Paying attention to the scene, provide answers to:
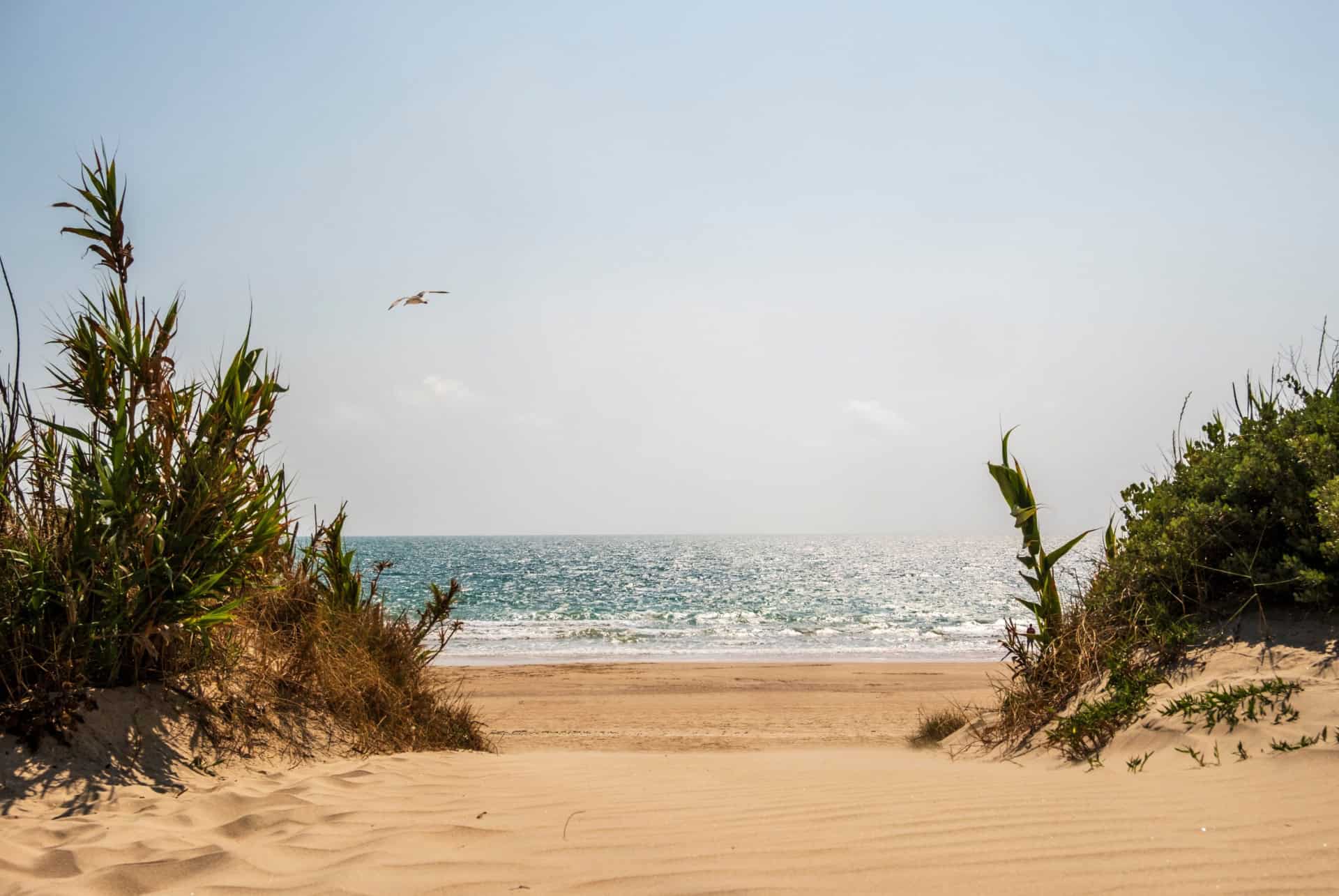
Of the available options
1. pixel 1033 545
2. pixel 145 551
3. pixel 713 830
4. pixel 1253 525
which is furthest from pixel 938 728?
pixel 145 551

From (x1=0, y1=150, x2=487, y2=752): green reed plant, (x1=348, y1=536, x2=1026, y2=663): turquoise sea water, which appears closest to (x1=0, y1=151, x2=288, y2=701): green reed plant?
(x1=0, y1=150, x2=487, y2=752): green reed plant

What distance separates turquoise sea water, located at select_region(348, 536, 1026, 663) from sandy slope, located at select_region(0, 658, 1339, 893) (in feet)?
10.5

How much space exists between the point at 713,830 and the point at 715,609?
27427 mm

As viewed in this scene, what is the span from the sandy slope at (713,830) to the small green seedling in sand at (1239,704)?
0.44 feet

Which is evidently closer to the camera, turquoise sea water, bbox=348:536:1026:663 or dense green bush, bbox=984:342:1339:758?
dense green bush, bbox=984:342:1339:758

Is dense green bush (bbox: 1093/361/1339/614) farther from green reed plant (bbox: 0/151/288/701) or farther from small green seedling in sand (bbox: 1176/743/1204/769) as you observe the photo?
green reed plant (bbox: 0/151/288/701)

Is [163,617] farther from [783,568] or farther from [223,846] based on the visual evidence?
[783,568]

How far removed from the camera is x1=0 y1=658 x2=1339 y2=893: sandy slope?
2832 millimetres

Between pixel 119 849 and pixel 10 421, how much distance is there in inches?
105

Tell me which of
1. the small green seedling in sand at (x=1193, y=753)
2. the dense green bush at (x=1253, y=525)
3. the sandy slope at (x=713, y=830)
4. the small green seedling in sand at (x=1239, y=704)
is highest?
the dense green bush at (x=1253, y=525)

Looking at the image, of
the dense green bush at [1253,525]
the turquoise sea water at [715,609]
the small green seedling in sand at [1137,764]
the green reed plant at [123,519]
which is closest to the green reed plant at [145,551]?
the green reed plant at [123,519]

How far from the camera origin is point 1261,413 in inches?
240

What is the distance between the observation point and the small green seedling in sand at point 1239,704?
405 centimetres

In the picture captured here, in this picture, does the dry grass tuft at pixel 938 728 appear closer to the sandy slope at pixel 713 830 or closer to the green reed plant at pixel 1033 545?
the green reed plant at pixel 1033 545
